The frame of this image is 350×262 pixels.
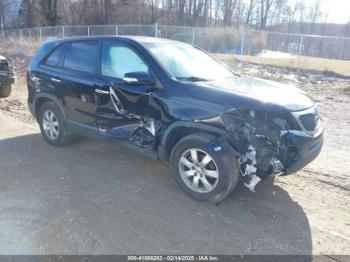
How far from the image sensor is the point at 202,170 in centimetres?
377

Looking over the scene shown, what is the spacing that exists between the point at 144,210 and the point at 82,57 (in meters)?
2.55

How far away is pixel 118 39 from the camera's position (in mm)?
4594

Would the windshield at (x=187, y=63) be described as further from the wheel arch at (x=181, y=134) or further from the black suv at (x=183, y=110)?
the wheel arch at (x=181, y=134)

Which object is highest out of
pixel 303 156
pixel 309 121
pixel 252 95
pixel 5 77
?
pixel 252 95

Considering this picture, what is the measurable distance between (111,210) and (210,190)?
1.11 m

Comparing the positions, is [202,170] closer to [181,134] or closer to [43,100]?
[181,134]

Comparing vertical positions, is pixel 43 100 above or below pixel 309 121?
below

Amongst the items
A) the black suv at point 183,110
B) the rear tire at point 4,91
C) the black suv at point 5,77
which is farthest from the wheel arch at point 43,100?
the rear tire at point 4,91

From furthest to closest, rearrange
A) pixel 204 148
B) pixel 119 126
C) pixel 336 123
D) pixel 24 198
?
pixel 336 123, pixel 119 126, pixel 24 198, pixel 204 148

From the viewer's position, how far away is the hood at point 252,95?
11.4 ft

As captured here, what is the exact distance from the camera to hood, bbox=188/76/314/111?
11.4ft

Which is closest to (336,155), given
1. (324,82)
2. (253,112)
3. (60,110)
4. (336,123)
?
(336,123)

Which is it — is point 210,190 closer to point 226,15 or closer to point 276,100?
point 276,100

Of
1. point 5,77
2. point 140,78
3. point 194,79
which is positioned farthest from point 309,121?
point 5,77
